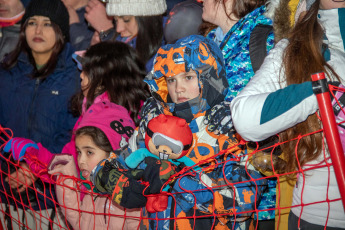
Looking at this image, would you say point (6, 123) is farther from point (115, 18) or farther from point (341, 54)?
point (341, 54)

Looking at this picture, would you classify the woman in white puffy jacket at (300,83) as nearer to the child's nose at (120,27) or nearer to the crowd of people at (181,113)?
the crowd of people at (181,113)

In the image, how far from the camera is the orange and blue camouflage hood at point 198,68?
2.53 meters

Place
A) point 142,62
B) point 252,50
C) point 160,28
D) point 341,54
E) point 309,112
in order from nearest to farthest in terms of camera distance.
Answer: point 309,112 → point 341,54 → point 252,50 → point 142,62 → point 160,28

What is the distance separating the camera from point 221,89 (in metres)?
2.54

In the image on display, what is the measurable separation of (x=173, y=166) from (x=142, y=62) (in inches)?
53.0

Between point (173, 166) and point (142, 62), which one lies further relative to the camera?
point (142, 62)

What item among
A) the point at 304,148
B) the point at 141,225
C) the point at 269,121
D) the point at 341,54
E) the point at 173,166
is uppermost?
the point at 341,54

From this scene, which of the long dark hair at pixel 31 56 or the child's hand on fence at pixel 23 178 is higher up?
the long dark hair at pixel 31 56

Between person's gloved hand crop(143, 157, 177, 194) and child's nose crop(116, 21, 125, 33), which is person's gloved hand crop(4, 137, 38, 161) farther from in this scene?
child's nose crop(116, 21, 125, 33)

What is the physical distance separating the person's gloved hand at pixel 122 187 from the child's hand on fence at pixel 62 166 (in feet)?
1.58

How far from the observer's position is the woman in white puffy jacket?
1.84 metres

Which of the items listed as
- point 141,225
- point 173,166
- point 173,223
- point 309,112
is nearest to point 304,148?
point 309,112

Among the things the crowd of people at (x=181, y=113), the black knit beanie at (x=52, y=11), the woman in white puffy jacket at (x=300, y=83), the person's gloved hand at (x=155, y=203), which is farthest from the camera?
the black knit beanie at (x=52, y=11)

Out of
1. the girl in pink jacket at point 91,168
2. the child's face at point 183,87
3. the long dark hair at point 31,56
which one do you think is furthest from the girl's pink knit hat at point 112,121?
the long dark hair at point 31,56
